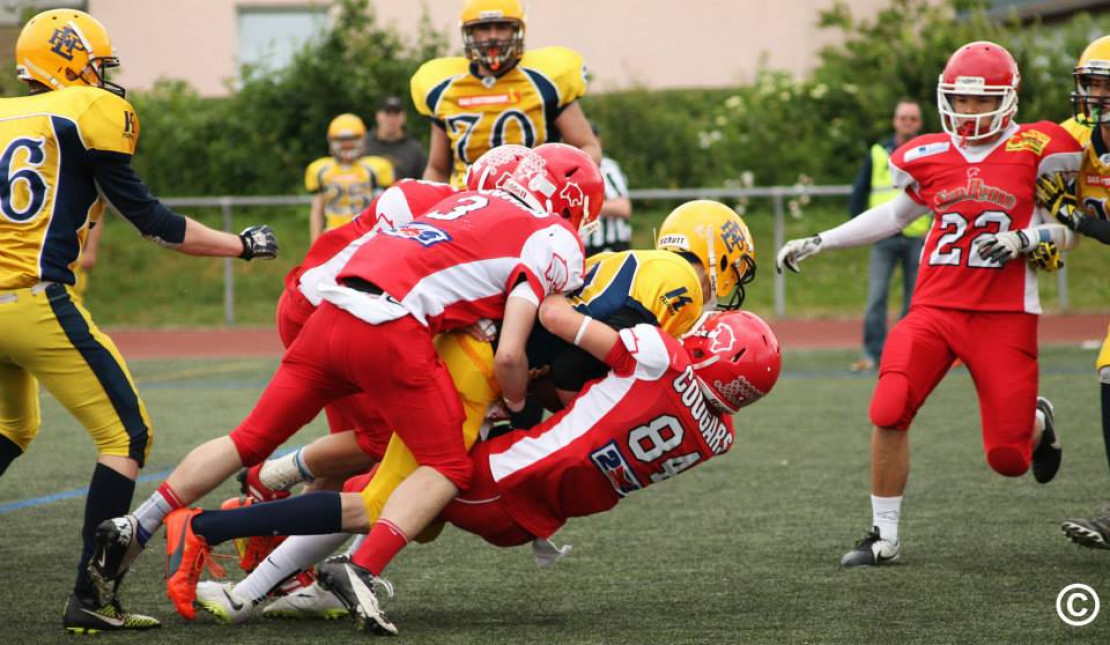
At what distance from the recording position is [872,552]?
4.98 m

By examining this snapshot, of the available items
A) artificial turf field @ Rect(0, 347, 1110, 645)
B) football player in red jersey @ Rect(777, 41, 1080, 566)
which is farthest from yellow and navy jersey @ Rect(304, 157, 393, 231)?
football player in red jersey @ Rect(777, 41, 1080, 566)

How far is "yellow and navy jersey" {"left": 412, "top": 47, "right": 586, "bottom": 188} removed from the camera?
611 cm

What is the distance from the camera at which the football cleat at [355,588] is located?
150 inches

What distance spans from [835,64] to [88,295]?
943 cm

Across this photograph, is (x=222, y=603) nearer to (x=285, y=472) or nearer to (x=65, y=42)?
(x=285, y=472)

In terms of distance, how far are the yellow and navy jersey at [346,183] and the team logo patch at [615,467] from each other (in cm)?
823

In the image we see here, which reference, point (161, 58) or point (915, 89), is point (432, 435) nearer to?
point (915, 89)

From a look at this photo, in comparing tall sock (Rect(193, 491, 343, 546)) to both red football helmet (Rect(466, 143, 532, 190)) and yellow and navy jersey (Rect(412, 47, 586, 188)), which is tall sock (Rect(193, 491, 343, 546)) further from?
yellow and navy jersey (Rect(412, 47, 586, 188))

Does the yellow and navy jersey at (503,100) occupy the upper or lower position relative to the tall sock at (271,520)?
upper

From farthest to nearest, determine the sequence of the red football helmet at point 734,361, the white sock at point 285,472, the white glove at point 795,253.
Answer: the white glove at point 795,253 → the white sock at point 285,472 → the red football helmet at point 734,361

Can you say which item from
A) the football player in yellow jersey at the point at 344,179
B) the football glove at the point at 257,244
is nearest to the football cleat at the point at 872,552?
the football glove at the point at 257,244

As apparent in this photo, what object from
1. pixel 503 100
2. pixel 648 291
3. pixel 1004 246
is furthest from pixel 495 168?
pixel 1004 246

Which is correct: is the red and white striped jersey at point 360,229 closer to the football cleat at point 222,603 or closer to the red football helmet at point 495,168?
the red football helmet at point 495,168

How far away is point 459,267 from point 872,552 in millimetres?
1860
